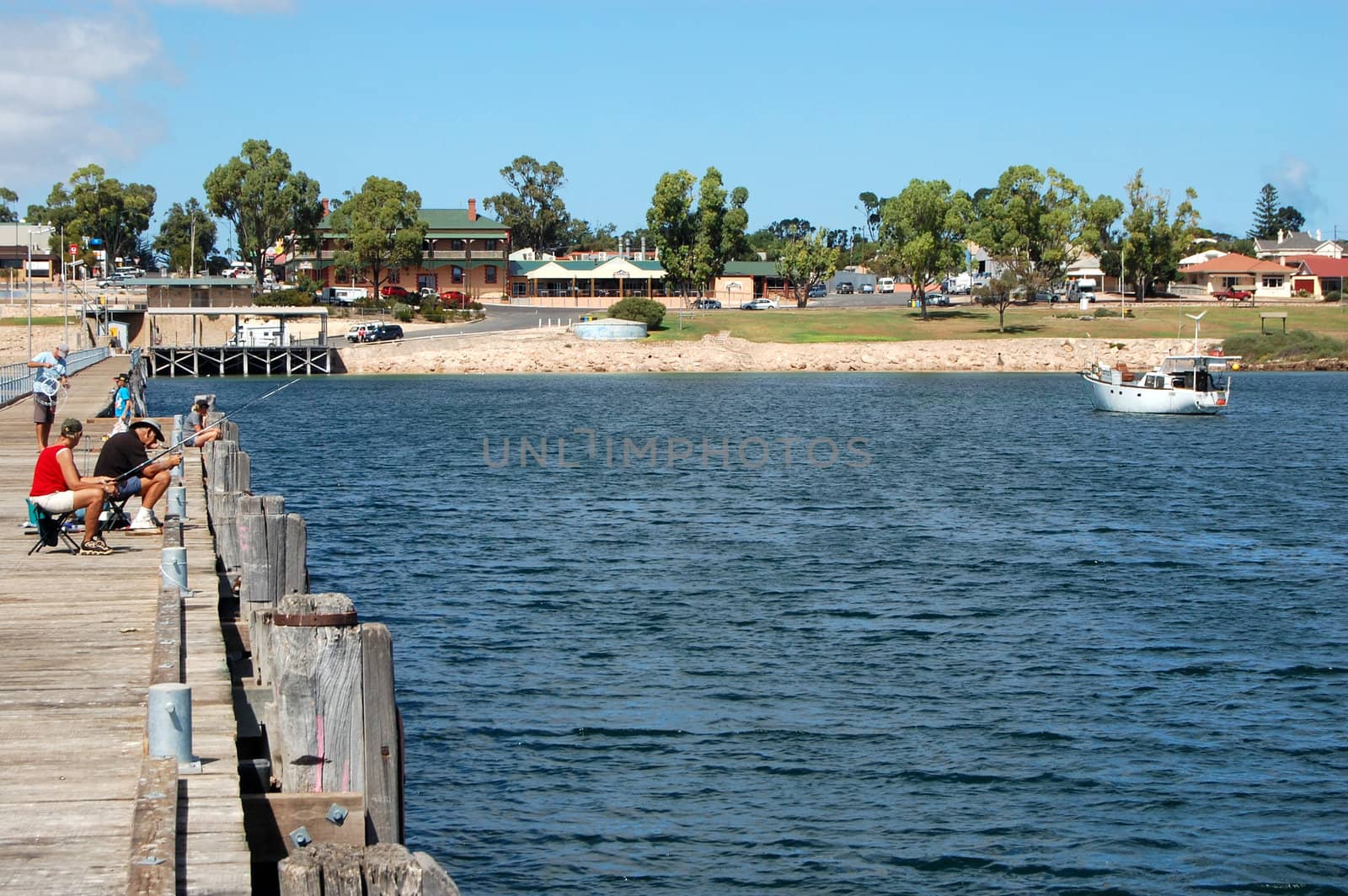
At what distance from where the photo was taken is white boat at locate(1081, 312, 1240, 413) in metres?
72.9

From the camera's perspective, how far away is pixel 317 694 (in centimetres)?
962

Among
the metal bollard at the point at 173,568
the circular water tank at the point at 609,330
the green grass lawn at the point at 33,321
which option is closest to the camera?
the metal bollard at the point at 173,568

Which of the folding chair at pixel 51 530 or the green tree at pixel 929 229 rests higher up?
the green tree at pixel 929 229

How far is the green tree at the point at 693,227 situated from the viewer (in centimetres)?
13512

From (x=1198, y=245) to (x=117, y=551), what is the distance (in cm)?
17911

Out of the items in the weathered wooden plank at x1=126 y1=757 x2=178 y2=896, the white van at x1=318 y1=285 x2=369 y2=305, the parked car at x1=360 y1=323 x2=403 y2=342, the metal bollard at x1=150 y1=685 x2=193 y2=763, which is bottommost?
the weathered wooden plank at x1=126 y1=757 x2=178 y2=896

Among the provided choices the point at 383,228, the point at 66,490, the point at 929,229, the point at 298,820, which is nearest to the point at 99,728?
the point at 298,820

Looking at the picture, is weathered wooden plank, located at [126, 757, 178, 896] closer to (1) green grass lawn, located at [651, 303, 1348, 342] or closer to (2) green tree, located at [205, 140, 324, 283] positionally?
(1) green grass lawn, located at [651, 303, 1348, 342]

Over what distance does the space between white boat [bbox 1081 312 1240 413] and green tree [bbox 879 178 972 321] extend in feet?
162

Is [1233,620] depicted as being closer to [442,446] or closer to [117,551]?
[117,551]

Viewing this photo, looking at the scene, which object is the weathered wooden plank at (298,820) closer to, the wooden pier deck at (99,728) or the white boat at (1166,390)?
the wooden pier deck at (99,728)

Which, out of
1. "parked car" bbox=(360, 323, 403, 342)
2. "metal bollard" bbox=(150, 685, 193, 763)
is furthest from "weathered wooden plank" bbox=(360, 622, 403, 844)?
"parked car" bbox=(360, 323, 403, 342)

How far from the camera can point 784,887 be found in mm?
14062

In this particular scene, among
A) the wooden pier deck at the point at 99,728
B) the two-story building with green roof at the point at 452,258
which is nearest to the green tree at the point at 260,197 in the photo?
the two-story building with green roof at the point at 452,258
